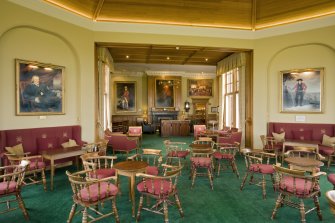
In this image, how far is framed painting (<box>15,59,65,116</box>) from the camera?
5.73 m

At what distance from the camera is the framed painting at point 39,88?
18.8 feet

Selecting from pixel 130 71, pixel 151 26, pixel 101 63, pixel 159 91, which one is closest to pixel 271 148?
pixel 151 26

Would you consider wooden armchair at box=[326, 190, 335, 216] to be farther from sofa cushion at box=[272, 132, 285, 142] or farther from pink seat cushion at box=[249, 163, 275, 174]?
sofa cushion at box=[272, 132, 285, 142]

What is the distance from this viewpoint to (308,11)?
23.2 feet

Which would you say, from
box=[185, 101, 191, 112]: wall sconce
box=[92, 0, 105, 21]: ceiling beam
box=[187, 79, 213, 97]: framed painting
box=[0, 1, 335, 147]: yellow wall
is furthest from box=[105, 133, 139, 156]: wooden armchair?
box=[187, 79, 213, 97]: framed painting

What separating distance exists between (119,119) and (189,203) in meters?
11.6

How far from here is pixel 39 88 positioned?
6.14 meters

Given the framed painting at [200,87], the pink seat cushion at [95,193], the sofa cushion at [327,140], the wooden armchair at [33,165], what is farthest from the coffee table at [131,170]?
the framed painting at [200,87]

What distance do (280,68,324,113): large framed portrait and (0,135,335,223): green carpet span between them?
3234 mm

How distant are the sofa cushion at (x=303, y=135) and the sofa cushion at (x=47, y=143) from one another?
25.6 feet

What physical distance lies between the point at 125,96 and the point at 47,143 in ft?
30.9

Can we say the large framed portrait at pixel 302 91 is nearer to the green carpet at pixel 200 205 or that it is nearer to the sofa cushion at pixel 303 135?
the sofa cushion at pixel 303 135

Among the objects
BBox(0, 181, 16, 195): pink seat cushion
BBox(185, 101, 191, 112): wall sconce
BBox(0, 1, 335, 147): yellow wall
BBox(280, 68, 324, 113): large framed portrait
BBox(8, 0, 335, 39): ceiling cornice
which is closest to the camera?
BBox(0, 181, 16, 195): pink seat cushion

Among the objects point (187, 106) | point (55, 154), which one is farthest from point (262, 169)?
point (187, 106)
